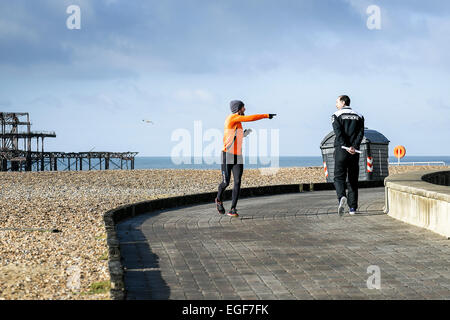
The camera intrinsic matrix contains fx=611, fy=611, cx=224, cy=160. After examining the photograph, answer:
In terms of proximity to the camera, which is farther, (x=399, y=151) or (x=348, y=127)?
(x=399, y=151)

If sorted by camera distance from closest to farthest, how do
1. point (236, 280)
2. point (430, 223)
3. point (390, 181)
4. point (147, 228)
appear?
point (236, 280) → point (430, 223) → point (147, 228) → point (390, 181)

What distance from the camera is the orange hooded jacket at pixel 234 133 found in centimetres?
1002

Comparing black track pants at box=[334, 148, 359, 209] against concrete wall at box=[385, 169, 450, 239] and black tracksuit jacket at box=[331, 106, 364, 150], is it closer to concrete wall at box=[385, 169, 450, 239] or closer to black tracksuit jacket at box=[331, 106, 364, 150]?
black tracksuit jacket at box=[331, 106, 364, 150]

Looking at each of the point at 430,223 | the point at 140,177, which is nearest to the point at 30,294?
the point at 430,223

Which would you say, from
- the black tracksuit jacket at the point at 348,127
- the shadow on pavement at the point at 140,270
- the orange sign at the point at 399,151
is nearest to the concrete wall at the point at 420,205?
the black tracksuit jacket at the point at 348,127

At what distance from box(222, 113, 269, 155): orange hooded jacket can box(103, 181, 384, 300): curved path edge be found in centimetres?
227

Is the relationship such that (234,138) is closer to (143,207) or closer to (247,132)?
(247,132)

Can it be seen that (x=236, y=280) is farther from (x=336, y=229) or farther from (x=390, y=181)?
(x=390, y=181)

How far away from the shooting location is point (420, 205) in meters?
8.91

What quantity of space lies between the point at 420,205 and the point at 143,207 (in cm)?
554

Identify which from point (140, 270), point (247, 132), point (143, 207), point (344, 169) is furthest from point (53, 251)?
point (344, 169)
